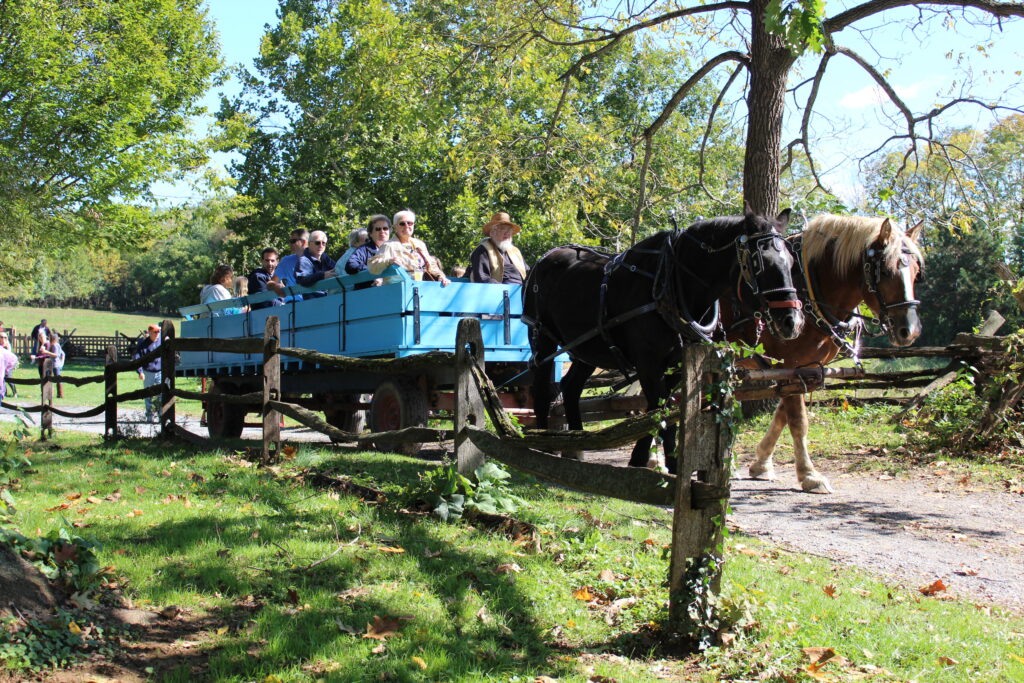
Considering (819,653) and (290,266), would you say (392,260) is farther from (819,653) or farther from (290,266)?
(819,653)

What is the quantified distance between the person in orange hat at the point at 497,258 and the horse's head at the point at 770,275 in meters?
3.54

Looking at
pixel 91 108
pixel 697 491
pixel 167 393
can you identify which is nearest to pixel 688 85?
pixel 167 393

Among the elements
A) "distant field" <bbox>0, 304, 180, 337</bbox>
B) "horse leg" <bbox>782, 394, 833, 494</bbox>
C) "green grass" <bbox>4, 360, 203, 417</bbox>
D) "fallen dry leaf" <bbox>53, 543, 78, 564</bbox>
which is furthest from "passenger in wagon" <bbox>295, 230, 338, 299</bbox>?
"distant field" <bbox>0, 304, 180, 337</bbox>

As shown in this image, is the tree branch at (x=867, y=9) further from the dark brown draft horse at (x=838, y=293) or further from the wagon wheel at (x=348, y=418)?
the wagon wheel at (x=348, y=418)

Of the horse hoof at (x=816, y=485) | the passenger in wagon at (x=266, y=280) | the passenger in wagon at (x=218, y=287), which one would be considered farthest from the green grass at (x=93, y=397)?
the horse hoof at (x=816, y=485)

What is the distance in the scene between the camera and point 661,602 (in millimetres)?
4508

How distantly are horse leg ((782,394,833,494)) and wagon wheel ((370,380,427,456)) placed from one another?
3.69 meters

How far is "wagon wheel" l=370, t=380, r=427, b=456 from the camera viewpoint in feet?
29.8

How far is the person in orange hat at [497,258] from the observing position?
32.5 ft

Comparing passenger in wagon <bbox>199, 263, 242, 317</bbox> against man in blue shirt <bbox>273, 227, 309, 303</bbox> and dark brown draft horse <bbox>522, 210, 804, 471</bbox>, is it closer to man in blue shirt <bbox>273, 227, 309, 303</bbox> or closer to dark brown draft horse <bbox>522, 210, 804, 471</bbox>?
man in blue shirt <bbox>273, 227, 309, 303</bbox>

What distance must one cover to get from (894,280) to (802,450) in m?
1.84

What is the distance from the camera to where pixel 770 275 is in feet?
21.8

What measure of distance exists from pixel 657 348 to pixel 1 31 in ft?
69.5

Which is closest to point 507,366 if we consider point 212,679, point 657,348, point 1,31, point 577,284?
point 577,284
